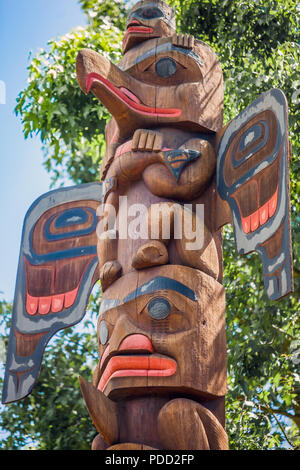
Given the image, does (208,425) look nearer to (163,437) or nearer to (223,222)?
(163,437)

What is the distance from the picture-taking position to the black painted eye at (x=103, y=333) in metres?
4.06

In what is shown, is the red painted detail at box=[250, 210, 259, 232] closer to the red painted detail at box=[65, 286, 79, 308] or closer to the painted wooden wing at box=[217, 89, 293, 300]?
the painted wooden wing at box=[217, 89, 293, 300]

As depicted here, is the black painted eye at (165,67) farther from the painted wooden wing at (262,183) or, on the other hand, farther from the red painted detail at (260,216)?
the red painted detail at (260,216)

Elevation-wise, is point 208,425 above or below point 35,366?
below

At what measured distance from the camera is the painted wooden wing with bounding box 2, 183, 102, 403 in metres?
4.80

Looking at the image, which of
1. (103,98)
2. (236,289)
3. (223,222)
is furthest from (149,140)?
(236,289)

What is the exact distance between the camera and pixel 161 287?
394 cm

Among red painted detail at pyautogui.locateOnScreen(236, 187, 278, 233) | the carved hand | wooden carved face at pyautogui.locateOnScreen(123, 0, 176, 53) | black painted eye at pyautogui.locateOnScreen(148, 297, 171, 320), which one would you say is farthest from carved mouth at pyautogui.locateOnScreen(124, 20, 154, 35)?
black painted eye at pyautogui.locateOnScreen(148, 297, 171, 320)

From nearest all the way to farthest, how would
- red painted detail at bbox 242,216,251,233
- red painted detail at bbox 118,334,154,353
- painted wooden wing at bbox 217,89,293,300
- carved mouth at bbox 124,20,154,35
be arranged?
painted wooden wing at bbox 217,89,293,300 → red painted detail at bbox 118,334,154,353 → red painted detail at bbox 242,216,251,233 → carved mouth at bbox 124,20,154,35

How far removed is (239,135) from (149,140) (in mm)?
556

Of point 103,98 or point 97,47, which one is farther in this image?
point 97,47

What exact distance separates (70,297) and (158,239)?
3.66 ft

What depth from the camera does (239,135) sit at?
430 centimetres

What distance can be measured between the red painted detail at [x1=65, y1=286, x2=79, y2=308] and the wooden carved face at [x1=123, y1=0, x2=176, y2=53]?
5.74 feet
